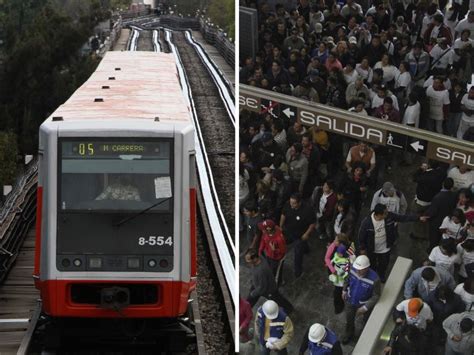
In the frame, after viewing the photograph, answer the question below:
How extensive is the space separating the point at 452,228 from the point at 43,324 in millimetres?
4233

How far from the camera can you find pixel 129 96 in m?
12.2

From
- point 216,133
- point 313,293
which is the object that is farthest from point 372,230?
point 216,133

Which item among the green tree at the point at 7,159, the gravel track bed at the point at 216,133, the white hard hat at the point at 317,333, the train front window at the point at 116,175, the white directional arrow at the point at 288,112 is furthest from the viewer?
the green tree at the point at 7,159

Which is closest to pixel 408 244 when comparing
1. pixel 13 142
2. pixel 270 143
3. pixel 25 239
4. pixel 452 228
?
pixel 452 228

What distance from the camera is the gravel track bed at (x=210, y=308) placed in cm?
1159

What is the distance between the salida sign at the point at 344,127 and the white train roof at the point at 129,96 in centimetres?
122

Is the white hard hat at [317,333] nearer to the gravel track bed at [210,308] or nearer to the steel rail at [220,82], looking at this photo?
the gravel track bed at [210,308]

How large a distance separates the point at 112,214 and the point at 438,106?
10.8ft

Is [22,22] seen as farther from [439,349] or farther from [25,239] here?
[439,349]

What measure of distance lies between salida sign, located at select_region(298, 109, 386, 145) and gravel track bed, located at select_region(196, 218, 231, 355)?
2620 millimetres

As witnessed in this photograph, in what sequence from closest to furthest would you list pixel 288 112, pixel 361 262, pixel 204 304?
pixel 361 262, pixel 288 112, pixel 204 304

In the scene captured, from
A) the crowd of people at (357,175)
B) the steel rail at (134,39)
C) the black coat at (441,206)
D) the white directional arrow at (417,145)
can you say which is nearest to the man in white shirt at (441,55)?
the crowd of people at (357,175)

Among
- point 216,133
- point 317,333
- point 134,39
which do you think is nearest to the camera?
point 317,333

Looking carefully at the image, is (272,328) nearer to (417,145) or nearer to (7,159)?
(417,145)
